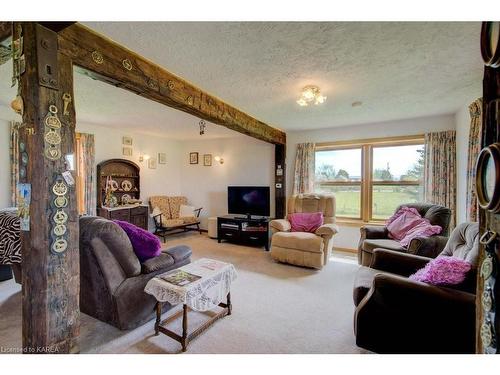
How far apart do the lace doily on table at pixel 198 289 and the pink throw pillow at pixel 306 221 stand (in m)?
2.10

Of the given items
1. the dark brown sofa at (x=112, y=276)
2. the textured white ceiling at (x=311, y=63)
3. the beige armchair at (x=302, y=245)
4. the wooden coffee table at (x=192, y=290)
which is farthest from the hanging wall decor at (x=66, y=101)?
the beige armchair at (x=302, y=245)

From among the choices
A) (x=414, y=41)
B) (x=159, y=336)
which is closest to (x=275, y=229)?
(x=159, y=336)

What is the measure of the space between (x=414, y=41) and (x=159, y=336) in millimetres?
3095

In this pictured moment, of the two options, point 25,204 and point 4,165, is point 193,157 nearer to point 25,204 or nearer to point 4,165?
point 4,165

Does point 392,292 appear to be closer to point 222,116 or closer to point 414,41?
point 414,41

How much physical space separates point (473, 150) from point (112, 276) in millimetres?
4229

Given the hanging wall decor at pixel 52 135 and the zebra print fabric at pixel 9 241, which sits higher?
the hanging wall decor at pixel 52 135

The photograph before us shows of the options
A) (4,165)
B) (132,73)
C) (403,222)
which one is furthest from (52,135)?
(403,222)

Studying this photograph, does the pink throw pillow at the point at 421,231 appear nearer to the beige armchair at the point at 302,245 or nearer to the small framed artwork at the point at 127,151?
the beige armchair at the point at 302,245

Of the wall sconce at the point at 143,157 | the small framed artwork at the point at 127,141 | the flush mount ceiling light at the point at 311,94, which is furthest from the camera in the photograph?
the wall sconce at the point at 143,157

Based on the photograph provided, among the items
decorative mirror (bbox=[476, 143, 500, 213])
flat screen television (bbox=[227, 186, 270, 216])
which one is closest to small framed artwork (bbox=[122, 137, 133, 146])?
flat screen television (bbox=[227, 186, 270, 216])

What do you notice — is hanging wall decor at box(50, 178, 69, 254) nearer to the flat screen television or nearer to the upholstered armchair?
the upholstered armchair

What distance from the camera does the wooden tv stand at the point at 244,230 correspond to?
15.3 ft

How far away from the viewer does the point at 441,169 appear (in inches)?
147
